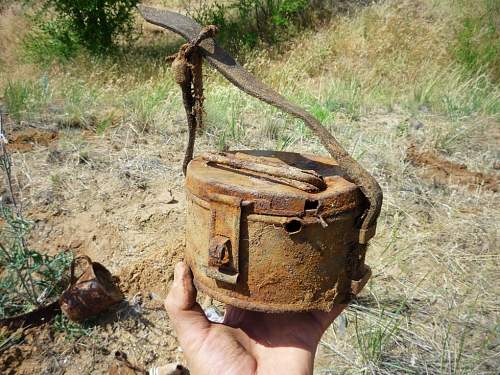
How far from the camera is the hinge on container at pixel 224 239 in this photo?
4.85 ft

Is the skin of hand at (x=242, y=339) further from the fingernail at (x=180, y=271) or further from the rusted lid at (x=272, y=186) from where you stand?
the rusted lid at (x=272, y=186)

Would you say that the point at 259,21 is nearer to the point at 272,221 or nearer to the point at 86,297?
the point at 86,297

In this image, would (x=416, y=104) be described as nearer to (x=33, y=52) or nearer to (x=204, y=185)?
(x=204, y=185)

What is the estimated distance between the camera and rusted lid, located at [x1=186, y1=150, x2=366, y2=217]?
1431 millimetres

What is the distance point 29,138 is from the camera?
454 cm

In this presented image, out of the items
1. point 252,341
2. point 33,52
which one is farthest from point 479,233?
point 33,52

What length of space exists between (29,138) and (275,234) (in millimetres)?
3892

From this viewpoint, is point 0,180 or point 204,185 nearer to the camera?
point 204,185

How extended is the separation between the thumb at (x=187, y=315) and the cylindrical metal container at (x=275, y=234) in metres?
0.18

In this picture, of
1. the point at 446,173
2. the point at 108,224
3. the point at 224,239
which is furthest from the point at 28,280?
the point at 446,173

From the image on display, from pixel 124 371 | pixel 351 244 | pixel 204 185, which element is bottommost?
pixel 124 371

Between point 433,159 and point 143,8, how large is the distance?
3934mm

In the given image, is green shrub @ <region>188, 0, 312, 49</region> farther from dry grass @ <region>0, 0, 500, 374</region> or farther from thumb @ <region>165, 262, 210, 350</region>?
thumb @ <region>165, 262, 210, 350</region>

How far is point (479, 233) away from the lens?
3840 mm
